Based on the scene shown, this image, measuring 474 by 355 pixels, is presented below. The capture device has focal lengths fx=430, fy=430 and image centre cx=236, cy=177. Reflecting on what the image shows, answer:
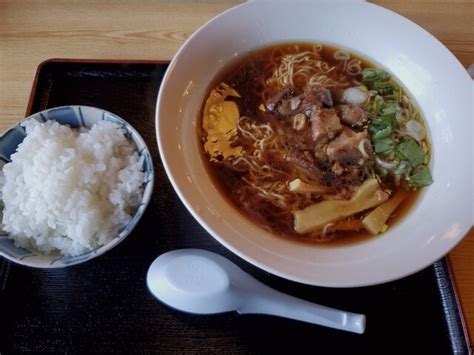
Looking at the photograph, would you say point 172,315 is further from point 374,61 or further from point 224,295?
point 374,61

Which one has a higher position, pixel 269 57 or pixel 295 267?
pixel 269 57

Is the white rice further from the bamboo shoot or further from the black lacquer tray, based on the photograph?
the bamboo shoot

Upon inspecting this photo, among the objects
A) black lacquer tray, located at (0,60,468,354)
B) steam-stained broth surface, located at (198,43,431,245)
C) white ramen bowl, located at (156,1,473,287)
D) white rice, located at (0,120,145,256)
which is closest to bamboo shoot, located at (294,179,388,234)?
steam-stained broth surface, located at (198,43,431,245)

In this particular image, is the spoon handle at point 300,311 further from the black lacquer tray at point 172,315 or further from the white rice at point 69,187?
the white rice at point 69,187

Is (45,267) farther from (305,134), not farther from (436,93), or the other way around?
(436,93)

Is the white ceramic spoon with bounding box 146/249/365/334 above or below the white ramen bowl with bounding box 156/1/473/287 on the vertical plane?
below

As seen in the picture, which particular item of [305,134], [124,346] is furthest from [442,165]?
[124,346]
